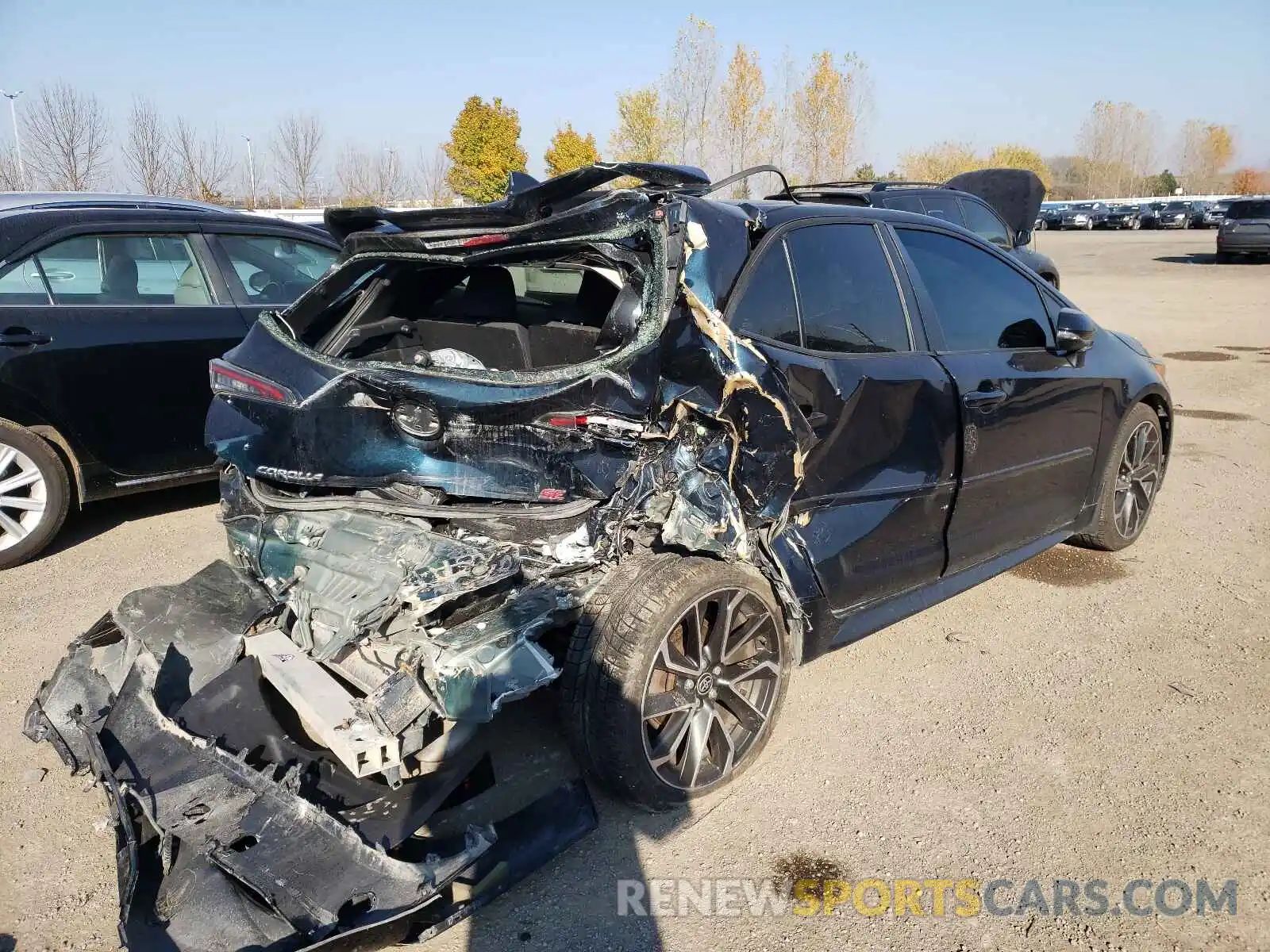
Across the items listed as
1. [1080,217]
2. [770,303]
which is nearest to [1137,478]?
[770,303]

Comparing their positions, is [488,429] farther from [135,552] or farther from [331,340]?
[135,552]

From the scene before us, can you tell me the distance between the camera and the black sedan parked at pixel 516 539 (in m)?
2.45

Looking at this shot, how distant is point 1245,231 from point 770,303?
84.1 ft

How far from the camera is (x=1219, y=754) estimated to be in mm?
3186

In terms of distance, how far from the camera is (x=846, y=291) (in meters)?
3.30

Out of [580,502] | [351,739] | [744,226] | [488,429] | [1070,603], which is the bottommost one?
[1070,603]

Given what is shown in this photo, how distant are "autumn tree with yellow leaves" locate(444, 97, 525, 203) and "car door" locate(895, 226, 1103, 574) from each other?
3078 cm

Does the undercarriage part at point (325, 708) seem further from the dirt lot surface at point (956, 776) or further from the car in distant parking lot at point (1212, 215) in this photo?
the car in distant parking lot at point (1212, 215)

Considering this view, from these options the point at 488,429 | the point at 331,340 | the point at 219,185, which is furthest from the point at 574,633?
the point at 219,185

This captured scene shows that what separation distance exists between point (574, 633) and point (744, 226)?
1.42 m

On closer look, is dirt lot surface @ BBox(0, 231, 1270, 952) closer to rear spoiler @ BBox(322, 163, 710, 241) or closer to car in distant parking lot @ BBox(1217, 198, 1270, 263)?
rear spoiler @ BBox(322, 163, 710, 241)

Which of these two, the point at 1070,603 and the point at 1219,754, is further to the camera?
the point at 1070,603

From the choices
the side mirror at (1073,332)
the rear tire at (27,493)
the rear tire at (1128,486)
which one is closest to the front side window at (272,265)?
the rear tire at (27,493)

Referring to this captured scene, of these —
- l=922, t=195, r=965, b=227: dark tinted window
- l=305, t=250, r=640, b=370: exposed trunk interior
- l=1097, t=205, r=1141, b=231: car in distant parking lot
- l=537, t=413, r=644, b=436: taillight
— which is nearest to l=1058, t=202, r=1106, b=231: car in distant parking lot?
l=1097, t=205, r=1141, b=231: car in distant parking lot
